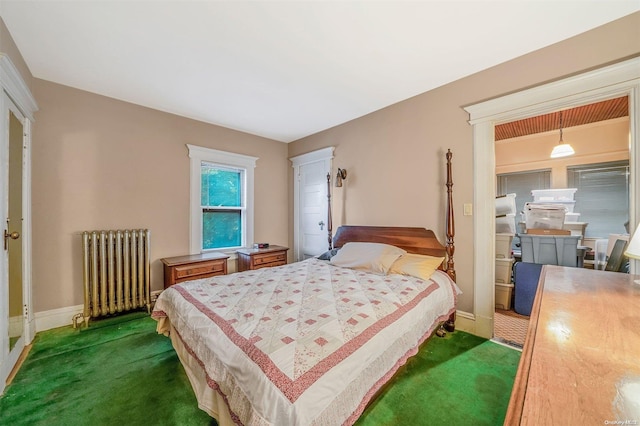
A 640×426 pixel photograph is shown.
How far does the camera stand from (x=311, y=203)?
427 cm

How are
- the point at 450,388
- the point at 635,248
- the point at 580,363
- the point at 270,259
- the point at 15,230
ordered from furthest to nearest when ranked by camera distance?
the point at 270,259 < the point at 15,230 < the point at 450,388 < the point at 635,248 < the point at 580,363

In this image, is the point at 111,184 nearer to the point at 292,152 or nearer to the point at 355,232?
the point at 292,152

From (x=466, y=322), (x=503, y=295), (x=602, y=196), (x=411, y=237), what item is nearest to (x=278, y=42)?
(x=411, y=237)

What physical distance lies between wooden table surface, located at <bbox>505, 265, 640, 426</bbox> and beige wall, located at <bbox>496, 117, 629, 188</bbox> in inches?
163

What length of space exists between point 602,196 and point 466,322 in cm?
365

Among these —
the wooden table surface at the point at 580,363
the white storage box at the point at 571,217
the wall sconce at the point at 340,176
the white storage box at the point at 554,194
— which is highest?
the wall sconce at the point at 340,176

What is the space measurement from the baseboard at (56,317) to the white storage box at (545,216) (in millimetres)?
5535

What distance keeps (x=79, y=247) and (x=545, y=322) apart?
155 inches

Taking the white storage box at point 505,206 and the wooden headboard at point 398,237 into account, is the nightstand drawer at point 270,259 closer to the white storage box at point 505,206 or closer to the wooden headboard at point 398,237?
the wooden headboard at point 398,237

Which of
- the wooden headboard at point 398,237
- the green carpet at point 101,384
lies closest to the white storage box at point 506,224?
the wooden headboard at point 398,237

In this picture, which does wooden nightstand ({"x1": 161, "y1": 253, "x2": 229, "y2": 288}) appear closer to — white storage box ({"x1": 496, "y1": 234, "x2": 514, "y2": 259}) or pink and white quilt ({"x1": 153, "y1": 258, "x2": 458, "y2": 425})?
pink and white quilt ({"x1": 153, "y1": 258, "x2": 458, "y2": 425})

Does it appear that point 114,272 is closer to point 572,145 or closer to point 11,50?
point 11,50

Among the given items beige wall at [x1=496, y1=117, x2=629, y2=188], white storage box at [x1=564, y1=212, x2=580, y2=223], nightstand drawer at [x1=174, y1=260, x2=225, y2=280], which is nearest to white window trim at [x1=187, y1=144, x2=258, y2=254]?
nightstand drawer at [x1=174, y1=260, x2=225, y2=280]

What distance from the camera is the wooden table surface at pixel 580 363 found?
1.67 ft
